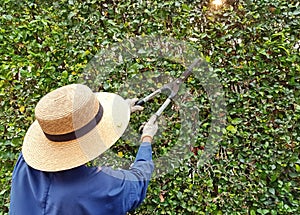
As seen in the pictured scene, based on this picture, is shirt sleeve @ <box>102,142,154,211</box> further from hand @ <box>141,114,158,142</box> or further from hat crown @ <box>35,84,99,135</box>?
hat crown @ <box>35,84,99,135</box>

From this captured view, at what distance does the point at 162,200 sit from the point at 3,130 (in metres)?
1.10

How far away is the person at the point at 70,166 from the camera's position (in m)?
1.33

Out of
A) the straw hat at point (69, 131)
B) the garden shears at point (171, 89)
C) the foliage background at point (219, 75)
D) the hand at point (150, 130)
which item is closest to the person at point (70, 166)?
the straw hat at point (69, 131)

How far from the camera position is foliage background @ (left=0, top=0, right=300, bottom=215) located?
208 cm

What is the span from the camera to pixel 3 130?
231 cm

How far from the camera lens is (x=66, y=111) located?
1.31m

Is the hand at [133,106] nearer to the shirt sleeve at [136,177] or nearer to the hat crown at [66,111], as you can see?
the shirt sleeve at [136,177]

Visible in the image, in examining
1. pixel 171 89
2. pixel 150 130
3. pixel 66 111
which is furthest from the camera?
pixel 171 89

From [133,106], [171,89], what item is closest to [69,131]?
[133,106]

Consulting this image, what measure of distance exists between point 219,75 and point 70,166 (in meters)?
1.12

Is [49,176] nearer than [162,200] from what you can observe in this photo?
Yes

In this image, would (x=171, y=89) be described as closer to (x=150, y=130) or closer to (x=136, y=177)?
(x=150, y=130)

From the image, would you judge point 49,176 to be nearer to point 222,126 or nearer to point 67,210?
point 67,210

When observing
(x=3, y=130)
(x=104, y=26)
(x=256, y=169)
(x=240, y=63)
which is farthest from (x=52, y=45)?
(x=256, y=169)
